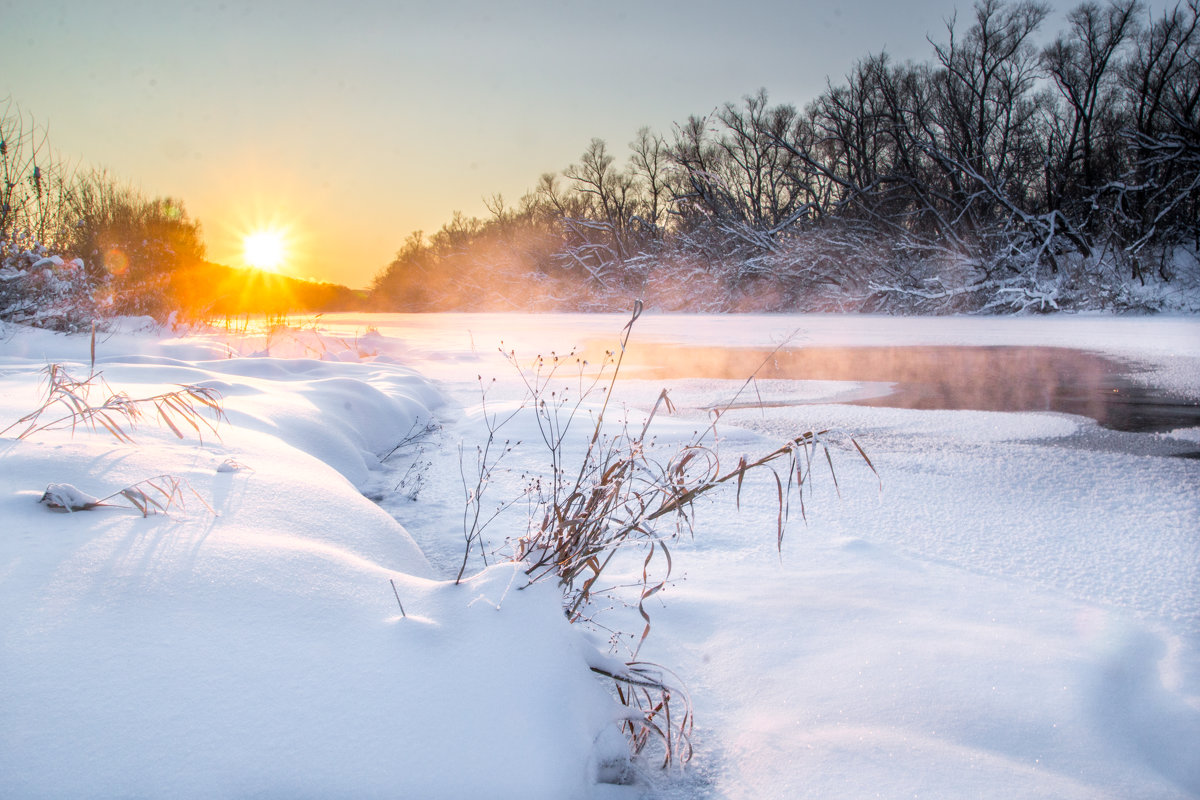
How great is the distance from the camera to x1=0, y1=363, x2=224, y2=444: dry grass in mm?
1924

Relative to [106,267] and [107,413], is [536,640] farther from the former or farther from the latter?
[106,267]

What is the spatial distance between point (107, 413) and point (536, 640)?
6.50ft

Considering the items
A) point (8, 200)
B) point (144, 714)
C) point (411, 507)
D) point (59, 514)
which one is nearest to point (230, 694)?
point (144, 714)

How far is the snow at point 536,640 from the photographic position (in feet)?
3.64

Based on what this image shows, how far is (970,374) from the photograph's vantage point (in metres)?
7.51

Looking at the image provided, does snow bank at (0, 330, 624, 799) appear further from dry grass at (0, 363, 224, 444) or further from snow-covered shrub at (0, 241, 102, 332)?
snow-covered shrub at (0, 241, 102, 332)

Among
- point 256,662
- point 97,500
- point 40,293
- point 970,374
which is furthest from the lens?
point 40,293

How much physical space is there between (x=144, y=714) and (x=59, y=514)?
2.44 ft

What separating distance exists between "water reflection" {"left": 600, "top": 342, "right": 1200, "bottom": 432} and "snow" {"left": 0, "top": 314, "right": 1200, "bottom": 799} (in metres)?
1.99

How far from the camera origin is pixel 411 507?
3.18 meters

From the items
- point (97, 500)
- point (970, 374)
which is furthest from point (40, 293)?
point (970, 374)

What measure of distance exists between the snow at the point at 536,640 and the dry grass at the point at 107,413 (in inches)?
2.8

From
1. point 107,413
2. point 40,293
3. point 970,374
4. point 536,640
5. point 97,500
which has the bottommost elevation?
point 536,640

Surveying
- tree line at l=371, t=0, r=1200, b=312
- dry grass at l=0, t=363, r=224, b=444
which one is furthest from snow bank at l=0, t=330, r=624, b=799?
tree line at l=371, t=0, r=1200, b=312
